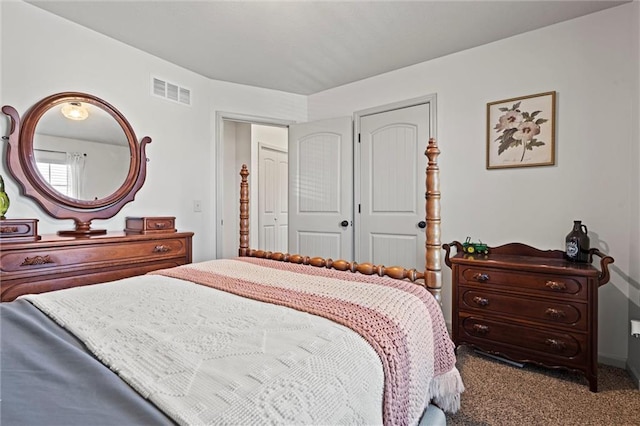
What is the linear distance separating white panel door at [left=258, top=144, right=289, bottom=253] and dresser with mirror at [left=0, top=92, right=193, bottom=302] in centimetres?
196

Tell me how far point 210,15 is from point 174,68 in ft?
3.18

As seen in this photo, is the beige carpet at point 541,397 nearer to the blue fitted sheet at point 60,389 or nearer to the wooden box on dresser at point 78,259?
A: the blue fitted sheet at point 60,389

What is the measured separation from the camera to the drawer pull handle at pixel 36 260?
5.93 feet

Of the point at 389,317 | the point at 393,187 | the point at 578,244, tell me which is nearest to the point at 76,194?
the point at 389,317

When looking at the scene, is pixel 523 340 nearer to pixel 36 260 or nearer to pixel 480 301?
pixel 480 301

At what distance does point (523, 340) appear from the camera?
2.07m

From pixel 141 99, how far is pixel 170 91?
0.98 feet

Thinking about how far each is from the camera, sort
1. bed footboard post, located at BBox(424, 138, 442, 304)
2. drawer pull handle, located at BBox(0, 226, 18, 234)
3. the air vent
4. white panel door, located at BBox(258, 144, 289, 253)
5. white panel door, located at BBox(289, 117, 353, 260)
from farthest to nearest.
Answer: white panel door, located at BBox(258, 144, 289, 253)
white panel door, located at BBox(289, 117, 353, 260)
the air vent
drawer pull handle, located at BBox(0, 226, 18, 234)
bed footboard post, located at BBox(424, 138, 442, 304)

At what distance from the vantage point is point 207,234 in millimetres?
3262

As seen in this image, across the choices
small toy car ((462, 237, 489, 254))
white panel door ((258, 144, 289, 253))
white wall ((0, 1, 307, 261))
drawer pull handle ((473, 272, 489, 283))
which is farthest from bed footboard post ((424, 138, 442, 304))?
white panel door ((258, 144, 289, 253))

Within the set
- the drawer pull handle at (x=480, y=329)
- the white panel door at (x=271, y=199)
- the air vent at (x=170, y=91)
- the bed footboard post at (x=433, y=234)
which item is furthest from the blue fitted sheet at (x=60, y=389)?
the white panel door at (x=271, y=199)

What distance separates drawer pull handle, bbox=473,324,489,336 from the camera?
7.20 ft

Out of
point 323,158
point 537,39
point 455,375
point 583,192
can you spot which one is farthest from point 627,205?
point 323,158

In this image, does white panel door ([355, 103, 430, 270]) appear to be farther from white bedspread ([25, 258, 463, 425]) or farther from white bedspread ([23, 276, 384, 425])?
white bedspread ([23, 276, 384, 425])
